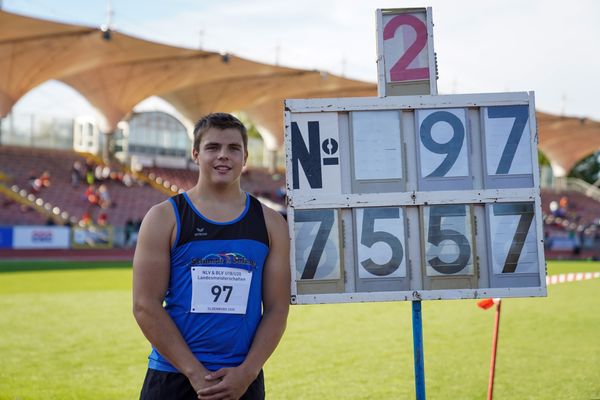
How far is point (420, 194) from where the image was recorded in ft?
12.2

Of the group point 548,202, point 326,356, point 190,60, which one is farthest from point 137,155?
point 326,356

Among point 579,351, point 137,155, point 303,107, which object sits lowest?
point 579,351

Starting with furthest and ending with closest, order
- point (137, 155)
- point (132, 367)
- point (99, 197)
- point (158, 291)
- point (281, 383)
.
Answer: point (137, 155) < point (99, 197) < point (132, 367) < point (281, 383) < point (158, 291)

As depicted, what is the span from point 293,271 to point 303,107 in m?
0.88

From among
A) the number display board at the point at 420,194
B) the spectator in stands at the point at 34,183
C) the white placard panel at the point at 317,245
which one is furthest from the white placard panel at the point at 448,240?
the spectator in stands at the point at 34,183

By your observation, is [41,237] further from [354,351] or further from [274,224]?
[274,224]

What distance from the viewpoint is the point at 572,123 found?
61.8 m

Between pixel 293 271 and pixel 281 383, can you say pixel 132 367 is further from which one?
pixel 293 271

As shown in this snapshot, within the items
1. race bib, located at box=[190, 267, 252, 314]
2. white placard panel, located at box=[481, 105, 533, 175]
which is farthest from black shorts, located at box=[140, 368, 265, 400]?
white placard panel, located at box=[481, 105, 533, 175]

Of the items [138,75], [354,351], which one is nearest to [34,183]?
[138,75]

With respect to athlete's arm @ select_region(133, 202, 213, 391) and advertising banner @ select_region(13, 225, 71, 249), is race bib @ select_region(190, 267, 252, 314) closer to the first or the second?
athlete's arm @ select_region(133, 202, 213, 391)

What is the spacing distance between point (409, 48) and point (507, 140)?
0.76 m

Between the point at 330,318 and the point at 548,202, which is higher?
the point at 548,202

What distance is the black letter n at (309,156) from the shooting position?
3682 mm
